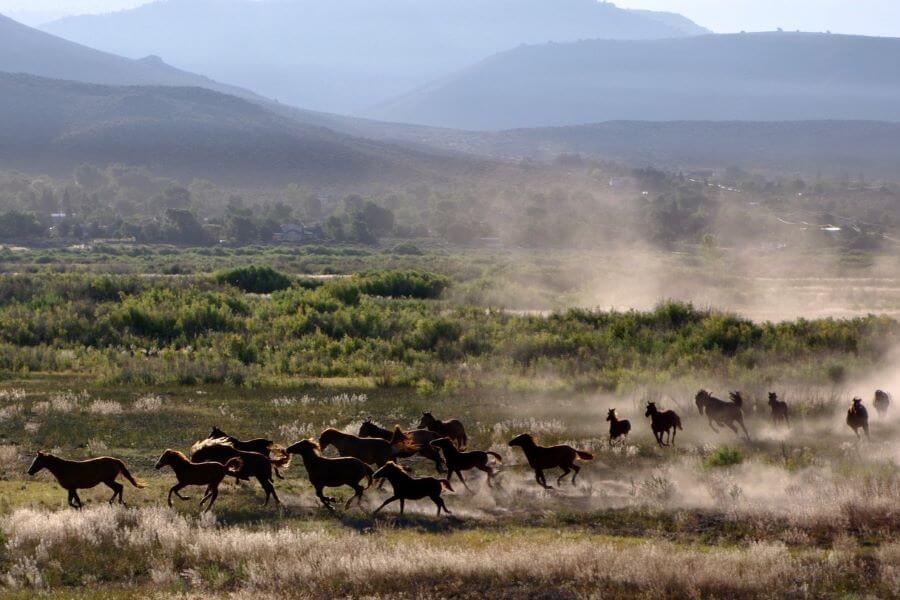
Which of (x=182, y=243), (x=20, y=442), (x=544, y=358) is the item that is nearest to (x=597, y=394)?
(x=544, y=358)

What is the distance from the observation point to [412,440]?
1677 cm

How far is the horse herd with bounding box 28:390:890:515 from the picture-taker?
14.4m

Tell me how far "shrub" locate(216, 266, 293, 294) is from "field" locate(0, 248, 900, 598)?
21.4 feet

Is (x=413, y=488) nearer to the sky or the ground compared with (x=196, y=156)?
nearer to the ground

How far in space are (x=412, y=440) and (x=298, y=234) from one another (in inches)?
3933

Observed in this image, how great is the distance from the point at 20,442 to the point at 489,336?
64.5 ft

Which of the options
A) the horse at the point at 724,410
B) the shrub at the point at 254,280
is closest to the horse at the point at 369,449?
the horse at the point at 724,410

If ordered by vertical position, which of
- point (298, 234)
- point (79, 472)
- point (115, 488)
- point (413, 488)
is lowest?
point (298, 234)

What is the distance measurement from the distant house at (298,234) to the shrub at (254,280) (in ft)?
174

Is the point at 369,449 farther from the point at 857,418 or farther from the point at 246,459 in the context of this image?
the point at 857,418

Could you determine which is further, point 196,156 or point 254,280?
point 196,156

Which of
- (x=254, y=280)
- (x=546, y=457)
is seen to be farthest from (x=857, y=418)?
(x=254, y=280)

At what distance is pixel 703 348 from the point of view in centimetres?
3312

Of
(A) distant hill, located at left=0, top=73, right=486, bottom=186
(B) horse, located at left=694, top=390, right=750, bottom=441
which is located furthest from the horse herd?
(A) distant hill, located at left=0, top=73, right=486, bottom=186
